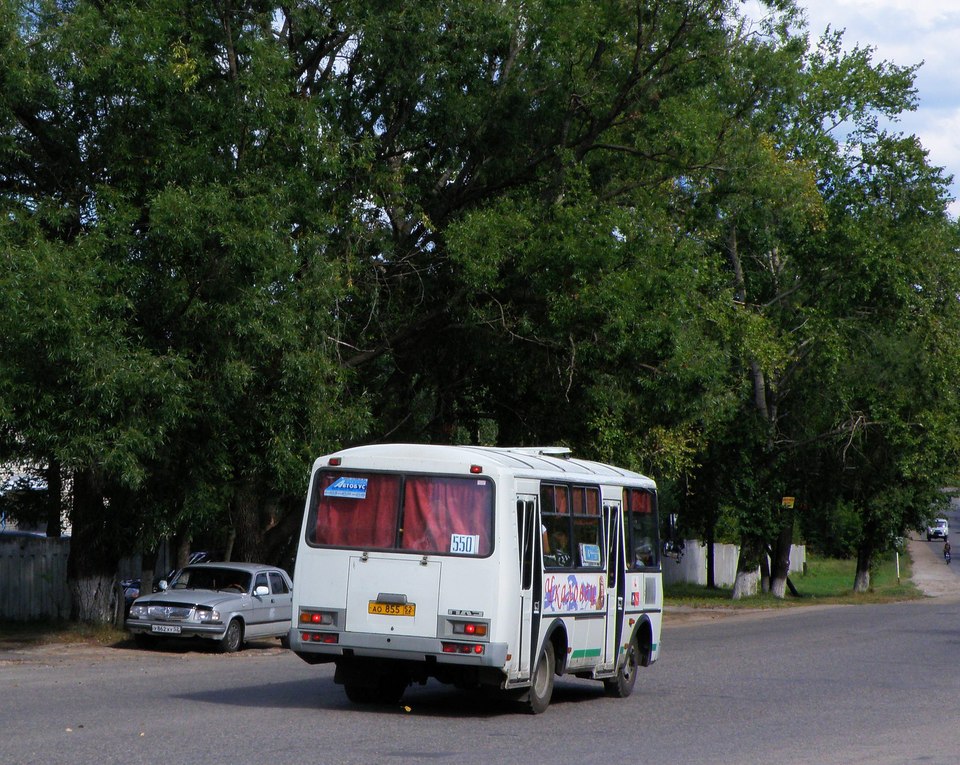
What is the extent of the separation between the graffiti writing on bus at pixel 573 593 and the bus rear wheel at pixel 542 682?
429mm

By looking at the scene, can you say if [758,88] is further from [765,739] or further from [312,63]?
[765,739]

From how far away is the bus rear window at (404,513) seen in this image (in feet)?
41.4

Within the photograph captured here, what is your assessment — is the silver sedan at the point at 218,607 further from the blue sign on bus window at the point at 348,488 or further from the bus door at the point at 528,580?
the bus door at the point at 528,580

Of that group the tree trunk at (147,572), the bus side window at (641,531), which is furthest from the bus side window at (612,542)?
the tree trunk at (147,572)

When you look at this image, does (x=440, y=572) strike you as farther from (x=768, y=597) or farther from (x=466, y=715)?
(x=768, y=597)

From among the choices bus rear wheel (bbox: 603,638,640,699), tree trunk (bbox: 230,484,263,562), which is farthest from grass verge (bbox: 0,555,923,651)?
bus rear wheel (bbox: 603,638,640,699)

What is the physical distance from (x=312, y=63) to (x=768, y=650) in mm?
13365

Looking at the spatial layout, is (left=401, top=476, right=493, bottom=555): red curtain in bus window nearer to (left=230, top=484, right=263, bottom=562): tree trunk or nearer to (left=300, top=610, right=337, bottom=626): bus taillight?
(left=300, top=610, right=337, bottom=626): bus taillight

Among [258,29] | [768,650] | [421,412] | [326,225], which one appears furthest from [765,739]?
[421,412]

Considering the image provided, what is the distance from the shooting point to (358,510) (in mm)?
13016

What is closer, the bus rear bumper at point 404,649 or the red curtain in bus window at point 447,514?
the bus rear bumper at point 404,649

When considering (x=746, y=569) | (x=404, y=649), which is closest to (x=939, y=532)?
(x=746, y=569)

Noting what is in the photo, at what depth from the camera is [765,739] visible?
11633mm

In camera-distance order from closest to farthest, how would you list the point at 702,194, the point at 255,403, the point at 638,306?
the point at 255,403 → the point at 638,306 → the point at 702,194
